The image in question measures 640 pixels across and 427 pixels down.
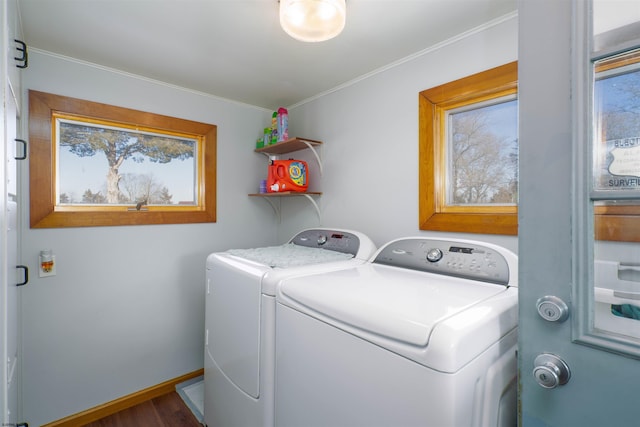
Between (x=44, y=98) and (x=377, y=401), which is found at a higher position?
(x=44, y=98)

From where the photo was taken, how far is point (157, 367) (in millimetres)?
2334

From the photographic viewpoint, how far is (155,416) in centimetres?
211

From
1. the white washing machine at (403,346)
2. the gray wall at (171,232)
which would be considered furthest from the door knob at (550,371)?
the gray wall at (171,232)

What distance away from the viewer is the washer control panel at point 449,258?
1.27 metres

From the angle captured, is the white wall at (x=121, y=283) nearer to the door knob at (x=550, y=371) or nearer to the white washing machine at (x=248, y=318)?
the white washing machine at (x=248, y=318)

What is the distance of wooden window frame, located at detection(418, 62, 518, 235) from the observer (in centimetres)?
154

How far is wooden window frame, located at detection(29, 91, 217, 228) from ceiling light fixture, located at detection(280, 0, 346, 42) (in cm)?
143

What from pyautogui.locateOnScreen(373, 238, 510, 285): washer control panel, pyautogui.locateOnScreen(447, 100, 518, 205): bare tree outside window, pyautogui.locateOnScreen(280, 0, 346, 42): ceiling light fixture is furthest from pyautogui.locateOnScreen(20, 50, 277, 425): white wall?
pyautogui.locateOnScreen(447, 100, 518, 205): bare tree outside window

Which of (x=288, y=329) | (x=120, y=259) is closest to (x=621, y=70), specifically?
(x=288, y=329)

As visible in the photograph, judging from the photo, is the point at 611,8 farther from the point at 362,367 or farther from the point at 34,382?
the point at 34,382

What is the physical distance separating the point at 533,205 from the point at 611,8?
420mm

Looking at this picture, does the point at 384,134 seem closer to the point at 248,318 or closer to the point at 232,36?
the point at 232,36

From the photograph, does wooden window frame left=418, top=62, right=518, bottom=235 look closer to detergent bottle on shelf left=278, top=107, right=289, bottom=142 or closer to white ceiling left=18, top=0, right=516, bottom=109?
white ceiling left=18, top=0, right=516, bottom=109

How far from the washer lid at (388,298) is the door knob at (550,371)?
0.72ft
